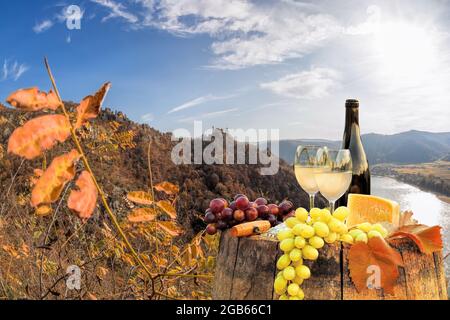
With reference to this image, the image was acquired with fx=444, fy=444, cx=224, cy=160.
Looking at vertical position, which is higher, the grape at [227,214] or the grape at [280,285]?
the grape at [227,214]

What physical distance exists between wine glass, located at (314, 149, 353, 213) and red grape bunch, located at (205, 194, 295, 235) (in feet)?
1.28

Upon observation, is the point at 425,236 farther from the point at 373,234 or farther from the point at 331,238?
the point at 331,238

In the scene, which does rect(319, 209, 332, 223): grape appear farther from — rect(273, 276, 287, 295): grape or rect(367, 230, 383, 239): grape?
rect(273, 276, 287, 295): grape

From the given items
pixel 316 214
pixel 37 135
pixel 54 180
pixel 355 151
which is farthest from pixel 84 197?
pixel 355 151

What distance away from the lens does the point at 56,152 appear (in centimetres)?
1300

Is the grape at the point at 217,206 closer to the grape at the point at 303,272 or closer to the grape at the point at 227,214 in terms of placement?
the grape at the point at 227,214

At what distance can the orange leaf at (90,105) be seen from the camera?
161cm

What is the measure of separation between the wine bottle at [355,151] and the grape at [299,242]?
1.50 metres

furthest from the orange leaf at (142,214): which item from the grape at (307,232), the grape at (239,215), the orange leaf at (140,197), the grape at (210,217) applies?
the grape at (307,232)

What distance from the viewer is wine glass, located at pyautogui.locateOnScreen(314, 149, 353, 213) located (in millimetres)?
3012

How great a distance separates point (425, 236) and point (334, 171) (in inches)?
27.9

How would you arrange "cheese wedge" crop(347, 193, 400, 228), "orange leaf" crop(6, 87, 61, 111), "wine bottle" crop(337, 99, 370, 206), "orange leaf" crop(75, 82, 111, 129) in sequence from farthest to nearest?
1. "wine bottle" crop(337, 99, 370, 206)
2. "cheese wedge" crop(347, 193, 400, 228)
3. "orange leaf" crop(75, 82, 111, 129)
4. "orange leaf" crop(6, 87, 61, 111)

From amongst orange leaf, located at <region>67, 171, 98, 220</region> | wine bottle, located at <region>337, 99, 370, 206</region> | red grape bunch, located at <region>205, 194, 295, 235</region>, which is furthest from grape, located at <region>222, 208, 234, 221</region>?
orange leaf, located at <region>67, 171, 98, 220</region>

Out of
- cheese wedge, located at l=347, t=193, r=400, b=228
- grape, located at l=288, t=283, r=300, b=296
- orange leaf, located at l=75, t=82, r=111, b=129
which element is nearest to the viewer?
orange leaf, located at l=75, t=82, r=111, b=129
